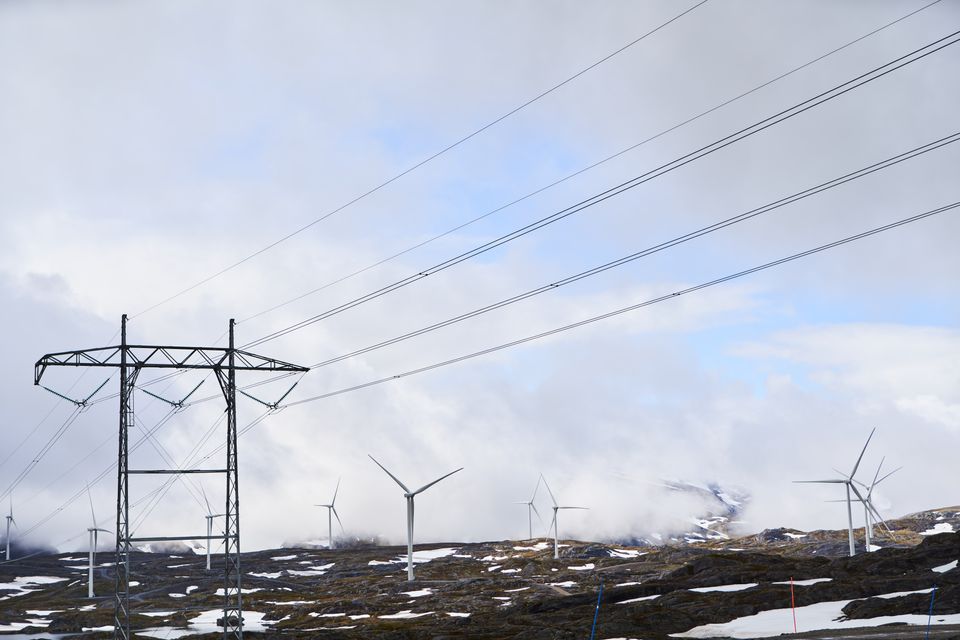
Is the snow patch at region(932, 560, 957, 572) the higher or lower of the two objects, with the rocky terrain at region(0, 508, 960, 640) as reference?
higher

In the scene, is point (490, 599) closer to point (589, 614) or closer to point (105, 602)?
point (589, 614)

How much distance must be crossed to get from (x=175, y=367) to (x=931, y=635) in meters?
51.0

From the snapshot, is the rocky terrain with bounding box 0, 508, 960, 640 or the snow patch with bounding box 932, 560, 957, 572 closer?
the rocky terrain with bounding box 0, 508, 960, 640

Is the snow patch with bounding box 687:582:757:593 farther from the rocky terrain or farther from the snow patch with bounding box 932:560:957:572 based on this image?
the snow patch with bounding box 932:560:957:572

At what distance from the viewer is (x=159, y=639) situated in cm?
12669

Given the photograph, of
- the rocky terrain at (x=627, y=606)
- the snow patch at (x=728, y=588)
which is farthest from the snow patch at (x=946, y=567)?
the snow patch at (x=728, y=588)

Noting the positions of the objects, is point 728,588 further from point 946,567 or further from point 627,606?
point 946,567

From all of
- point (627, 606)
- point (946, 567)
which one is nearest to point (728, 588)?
point (627, 606)

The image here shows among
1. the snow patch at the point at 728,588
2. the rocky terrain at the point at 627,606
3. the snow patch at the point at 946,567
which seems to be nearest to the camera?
the rocky terrain at the point at 627,606

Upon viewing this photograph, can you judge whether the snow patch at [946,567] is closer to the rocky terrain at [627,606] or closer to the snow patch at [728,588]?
the rocky terrain at [627,606]

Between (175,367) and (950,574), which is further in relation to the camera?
(950,574)

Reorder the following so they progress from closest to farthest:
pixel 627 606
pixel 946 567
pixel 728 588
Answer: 1. pixel 946 567
2. pixel 627 606
3. pixel 728 588

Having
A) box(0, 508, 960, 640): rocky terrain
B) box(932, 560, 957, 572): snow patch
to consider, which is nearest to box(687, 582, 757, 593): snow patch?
box(0, 508, 960, 640): rocky terrain

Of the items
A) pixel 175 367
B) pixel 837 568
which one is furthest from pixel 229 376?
pixel 837 568
